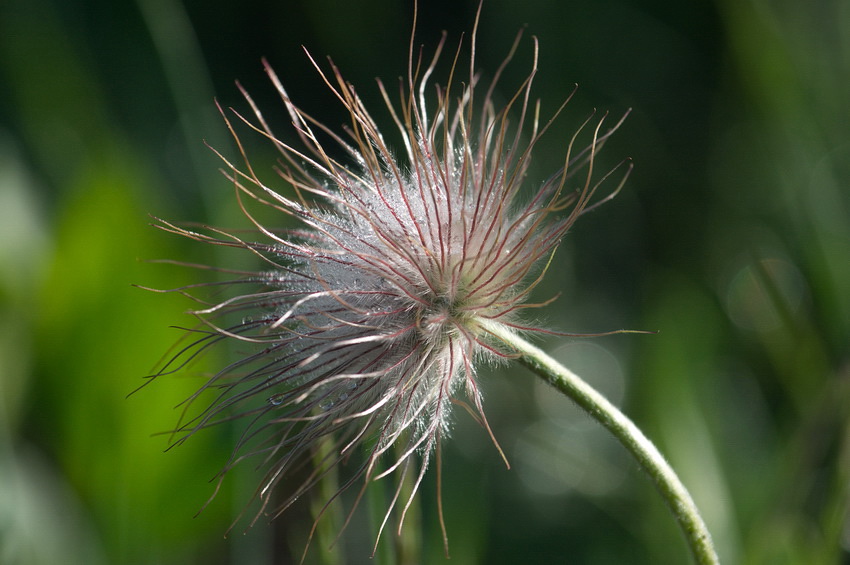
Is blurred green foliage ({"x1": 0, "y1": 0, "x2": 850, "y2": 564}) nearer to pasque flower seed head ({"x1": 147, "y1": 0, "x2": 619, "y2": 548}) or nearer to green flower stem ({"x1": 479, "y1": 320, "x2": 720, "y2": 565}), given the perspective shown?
pasque flower seed head ({"x1": 147, "y1": 0, "x2": 619, "y2": 548})

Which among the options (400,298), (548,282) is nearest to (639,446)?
(400,298)

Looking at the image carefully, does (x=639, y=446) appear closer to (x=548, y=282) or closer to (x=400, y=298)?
(x=400, y=298)

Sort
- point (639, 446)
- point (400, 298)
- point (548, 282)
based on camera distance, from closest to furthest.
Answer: point (639, 446), point (400, 298), point (548, 282)

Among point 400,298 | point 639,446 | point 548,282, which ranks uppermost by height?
point 548,282

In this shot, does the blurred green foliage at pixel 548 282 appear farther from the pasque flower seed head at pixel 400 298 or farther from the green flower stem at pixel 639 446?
the green flower stem at pixel 639 446

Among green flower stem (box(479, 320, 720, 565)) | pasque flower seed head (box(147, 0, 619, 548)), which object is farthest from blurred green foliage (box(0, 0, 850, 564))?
green flower stem (box(479, 320, 720, 565))

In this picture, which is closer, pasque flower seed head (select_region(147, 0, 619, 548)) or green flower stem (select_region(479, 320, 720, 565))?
green flower stem (select_region(479, 320, 720, 565))

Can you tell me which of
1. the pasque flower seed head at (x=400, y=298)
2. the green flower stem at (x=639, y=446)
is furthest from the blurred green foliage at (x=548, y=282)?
the green flower stem at (x=639, y=446)
